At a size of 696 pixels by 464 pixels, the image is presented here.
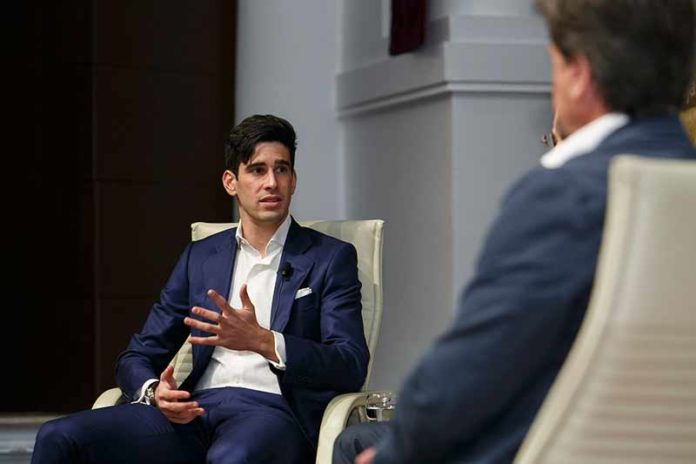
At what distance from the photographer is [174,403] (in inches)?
112

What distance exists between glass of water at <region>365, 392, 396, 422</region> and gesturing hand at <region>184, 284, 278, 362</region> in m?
0.25

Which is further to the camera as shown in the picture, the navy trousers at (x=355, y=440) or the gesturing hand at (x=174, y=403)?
the gesturing hand at (x=174, y=403)

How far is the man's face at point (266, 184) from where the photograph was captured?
3141mm

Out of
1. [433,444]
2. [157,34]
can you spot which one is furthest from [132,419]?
[157,34]

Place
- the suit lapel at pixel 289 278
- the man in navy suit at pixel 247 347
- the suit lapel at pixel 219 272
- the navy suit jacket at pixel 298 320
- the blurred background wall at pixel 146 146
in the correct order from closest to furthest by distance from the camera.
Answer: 1. the man in navy suit at pixel 247 347
2. the navy suit jacket at pixel 298 320
3. the suit lapel at pixel 289 278
4. the suit lapel at pixel 219 272
5. the blurred background wall at pixel 146 146

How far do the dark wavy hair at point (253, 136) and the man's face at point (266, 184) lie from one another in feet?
0.04

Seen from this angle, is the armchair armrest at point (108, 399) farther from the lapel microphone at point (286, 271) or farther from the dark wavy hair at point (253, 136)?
the dark wavy hair at point (253, 136)

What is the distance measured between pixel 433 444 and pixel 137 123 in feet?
11.4

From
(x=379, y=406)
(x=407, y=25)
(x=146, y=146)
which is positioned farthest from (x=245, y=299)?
(x=146, y=146)

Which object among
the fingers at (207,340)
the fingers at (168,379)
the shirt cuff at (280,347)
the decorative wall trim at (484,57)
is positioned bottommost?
the fingers at (168,379)

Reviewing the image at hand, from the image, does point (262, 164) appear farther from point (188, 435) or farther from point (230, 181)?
point (188, 435)

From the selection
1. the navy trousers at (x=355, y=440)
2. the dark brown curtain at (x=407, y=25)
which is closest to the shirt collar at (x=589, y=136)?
the navy trousers at (x=355, y=440)

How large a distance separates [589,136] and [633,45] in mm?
115

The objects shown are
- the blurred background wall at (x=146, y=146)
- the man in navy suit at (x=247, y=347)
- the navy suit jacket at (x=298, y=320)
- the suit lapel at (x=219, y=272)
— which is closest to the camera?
the man in navy suit at (x=247, y=347)
